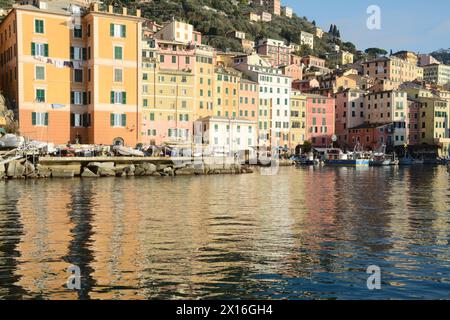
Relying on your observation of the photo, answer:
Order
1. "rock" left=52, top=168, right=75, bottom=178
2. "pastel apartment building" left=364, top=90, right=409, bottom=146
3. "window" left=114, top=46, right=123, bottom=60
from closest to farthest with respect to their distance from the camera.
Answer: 1. "rock" left=52, top=168, right=75, bottom=178
2. "window" left=114, top=46, right=123, bottom=60
3. "pastel apartment building" left=364, top=90, right=409, bottom=146

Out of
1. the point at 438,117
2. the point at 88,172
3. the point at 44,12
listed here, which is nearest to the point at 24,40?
the point at 44,12

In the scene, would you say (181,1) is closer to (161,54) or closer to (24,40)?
(161,54)

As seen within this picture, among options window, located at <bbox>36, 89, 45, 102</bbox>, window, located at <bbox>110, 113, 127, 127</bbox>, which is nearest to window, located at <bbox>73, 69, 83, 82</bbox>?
window, located at <bbox>36, 89, 45, 102</bbox>

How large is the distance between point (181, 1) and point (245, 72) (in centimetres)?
8164

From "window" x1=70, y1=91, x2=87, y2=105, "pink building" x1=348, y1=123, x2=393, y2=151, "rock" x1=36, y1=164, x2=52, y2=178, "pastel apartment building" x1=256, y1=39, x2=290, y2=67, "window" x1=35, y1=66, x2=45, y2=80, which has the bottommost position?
"rock" x1=36, y1=164, x2=52, y2=178

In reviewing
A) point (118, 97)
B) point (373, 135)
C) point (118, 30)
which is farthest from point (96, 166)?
point (373, 135)

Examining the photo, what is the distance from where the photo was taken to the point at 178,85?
9075 centimetres

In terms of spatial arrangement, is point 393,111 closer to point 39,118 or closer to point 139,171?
point 139,171

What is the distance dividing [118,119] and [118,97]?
2590 mm

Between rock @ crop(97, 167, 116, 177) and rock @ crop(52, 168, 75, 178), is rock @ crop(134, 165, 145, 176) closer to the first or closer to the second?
rock @ crop(97, 167, 116, 177)

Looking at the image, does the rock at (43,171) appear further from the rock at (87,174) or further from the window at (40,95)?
the window at (40,95)

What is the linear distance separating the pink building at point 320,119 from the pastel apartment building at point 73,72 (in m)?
59.1

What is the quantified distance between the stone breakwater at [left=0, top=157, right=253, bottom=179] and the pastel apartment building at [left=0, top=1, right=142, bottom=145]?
17.9 feet

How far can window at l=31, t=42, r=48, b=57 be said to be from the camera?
61.2 metres
